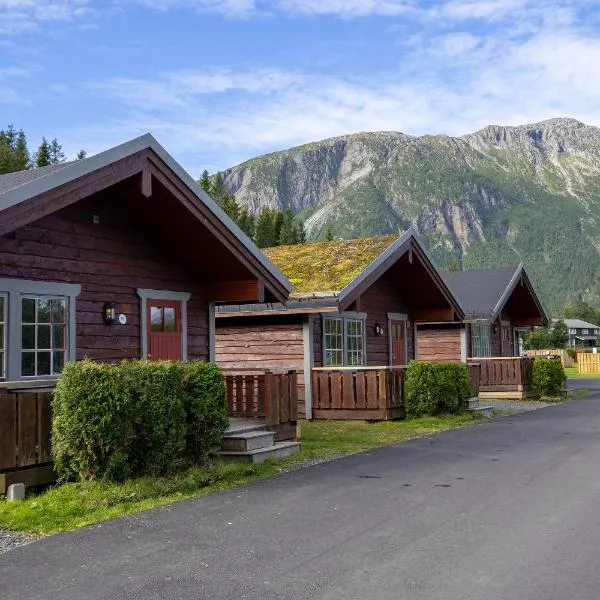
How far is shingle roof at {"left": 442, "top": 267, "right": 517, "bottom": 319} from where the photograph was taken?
28.8m

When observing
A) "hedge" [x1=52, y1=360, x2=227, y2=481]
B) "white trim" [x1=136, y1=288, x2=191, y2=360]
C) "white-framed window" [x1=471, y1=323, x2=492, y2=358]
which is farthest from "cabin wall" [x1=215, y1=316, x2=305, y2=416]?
"white-framed window" [x1=471, y1=323, x2=492, y2=358]

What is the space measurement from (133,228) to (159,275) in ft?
3.06

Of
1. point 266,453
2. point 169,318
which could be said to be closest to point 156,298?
point 169,318

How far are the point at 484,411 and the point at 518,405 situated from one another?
4.02m

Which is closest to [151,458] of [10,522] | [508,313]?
[10,522]

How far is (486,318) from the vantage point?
2814 cm

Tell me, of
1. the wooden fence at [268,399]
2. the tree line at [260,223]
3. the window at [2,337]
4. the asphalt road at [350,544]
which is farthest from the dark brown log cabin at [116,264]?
the tree line at [260,223]

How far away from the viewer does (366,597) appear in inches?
215

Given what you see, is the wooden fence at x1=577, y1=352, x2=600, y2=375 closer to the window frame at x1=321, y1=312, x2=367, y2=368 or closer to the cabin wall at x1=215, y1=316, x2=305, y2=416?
the window frame at x1=321, y1=312, x2=367, y2=368

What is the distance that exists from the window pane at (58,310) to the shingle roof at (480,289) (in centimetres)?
1748

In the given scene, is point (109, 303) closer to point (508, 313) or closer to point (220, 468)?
point (220, 468)

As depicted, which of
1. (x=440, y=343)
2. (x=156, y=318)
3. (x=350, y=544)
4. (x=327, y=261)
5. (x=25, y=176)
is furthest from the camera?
(x=440, y=343)

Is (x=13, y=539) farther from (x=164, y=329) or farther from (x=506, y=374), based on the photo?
(x=506, y=374)

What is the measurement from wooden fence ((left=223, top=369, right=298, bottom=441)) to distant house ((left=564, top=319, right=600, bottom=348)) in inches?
4902
